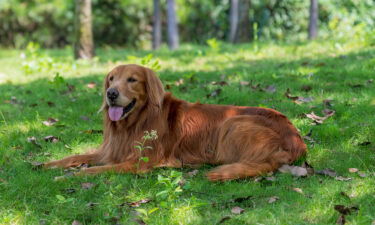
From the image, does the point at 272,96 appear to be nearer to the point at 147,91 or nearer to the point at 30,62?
the point at 147,91

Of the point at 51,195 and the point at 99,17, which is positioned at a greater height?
the point at 99,17

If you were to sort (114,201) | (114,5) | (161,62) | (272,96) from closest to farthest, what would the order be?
1. (114,201)
2. (272,96)
3. (161,62)
4. (114,5)

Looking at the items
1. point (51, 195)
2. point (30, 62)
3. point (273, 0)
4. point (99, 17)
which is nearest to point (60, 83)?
point (30, 62)

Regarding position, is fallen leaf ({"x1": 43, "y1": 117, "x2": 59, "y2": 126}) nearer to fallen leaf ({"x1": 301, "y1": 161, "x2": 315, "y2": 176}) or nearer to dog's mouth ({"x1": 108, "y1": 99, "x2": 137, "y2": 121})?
dog's mouth ({"x1": 108, "y1": 99, "x2": 137, "y2": 121})

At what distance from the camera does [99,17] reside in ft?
56.9

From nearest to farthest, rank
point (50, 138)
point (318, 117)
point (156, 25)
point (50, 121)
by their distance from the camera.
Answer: point (50, 138), point (318, 117), point (50, 121), point (156, 25)

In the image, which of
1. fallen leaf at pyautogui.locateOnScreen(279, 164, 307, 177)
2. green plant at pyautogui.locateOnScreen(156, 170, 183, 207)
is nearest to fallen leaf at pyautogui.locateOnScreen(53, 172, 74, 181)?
green plant at pyautogui.locateOnScreen(156, 170, 183, 207)

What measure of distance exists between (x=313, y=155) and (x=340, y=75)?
2.98 meters

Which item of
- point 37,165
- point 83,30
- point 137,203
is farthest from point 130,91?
point 83,30

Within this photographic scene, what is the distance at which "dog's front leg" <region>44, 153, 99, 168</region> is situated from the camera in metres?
4.71

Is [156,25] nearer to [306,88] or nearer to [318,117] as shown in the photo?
[306,88]

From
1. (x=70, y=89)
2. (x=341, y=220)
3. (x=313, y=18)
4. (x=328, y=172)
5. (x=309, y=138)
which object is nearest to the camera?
(x=341, y=220)

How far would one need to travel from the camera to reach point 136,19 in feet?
58.2

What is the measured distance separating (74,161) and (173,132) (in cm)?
103
